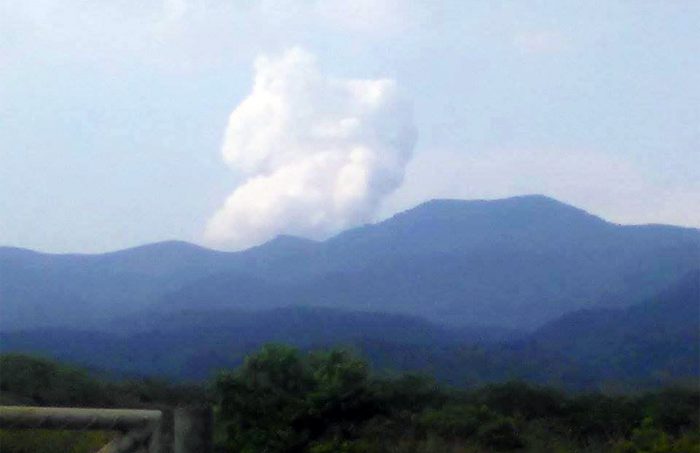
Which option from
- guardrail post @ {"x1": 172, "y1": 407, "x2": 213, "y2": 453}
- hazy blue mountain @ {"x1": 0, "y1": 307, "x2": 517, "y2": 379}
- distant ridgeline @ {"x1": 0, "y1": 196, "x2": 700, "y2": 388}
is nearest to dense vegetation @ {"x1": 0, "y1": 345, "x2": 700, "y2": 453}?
distant ridgeline @ {"x1": 0, "y1": 196, "x2": 700, "y2": 388}

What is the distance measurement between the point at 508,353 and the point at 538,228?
553cm

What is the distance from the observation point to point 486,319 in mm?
26312

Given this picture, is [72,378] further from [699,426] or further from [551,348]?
[699,426]

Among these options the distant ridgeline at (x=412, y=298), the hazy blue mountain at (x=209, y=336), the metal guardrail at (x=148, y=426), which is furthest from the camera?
the hazy blue mountain at (x=209, y=336)

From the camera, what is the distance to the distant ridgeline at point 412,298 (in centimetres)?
2275

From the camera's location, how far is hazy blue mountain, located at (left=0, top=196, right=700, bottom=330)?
83.8 feet

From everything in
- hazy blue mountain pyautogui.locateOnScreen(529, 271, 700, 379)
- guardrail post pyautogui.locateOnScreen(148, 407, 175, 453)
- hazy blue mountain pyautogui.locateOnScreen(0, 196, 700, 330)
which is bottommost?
guardrail post pyautogui.locateOnScreen(148, 407, 175, 453)

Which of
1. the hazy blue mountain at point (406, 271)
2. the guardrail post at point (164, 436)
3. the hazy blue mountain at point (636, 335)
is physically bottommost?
the guardrail post at point (164, 436)

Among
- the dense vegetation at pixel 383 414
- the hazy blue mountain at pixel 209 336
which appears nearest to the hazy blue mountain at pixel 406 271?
the hazy blue mountain at pixel 209 336

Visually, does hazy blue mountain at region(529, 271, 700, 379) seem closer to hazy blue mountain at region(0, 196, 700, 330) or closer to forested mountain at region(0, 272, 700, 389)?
forested mountain at region(0, 272, 700, 389)

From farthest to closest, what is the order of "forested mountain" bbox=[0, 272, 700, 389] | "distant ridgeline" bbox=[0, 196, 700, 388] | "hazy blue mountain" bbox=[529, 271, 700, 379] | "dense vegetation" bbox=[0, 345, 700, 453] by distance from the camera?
"distant ridgeline" bbox=[0, 196, 700, 388]
"forested mountain" bbox=[0, 272, 700, 389]
"hazy blue mountain" bbox=[529, 271, 700, 379]
"dense vegetation" bbox=[0, 345, 700, 453]

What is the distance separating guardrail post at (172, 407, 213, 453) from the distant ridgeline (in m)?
16.8

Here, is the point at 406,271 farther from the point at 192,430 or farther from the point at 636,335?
the point at 192,430

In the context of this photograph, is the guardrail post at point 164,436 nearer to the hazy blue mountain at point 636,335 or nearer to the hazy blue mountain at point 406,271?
the hazy blue mountain at point 636,335
